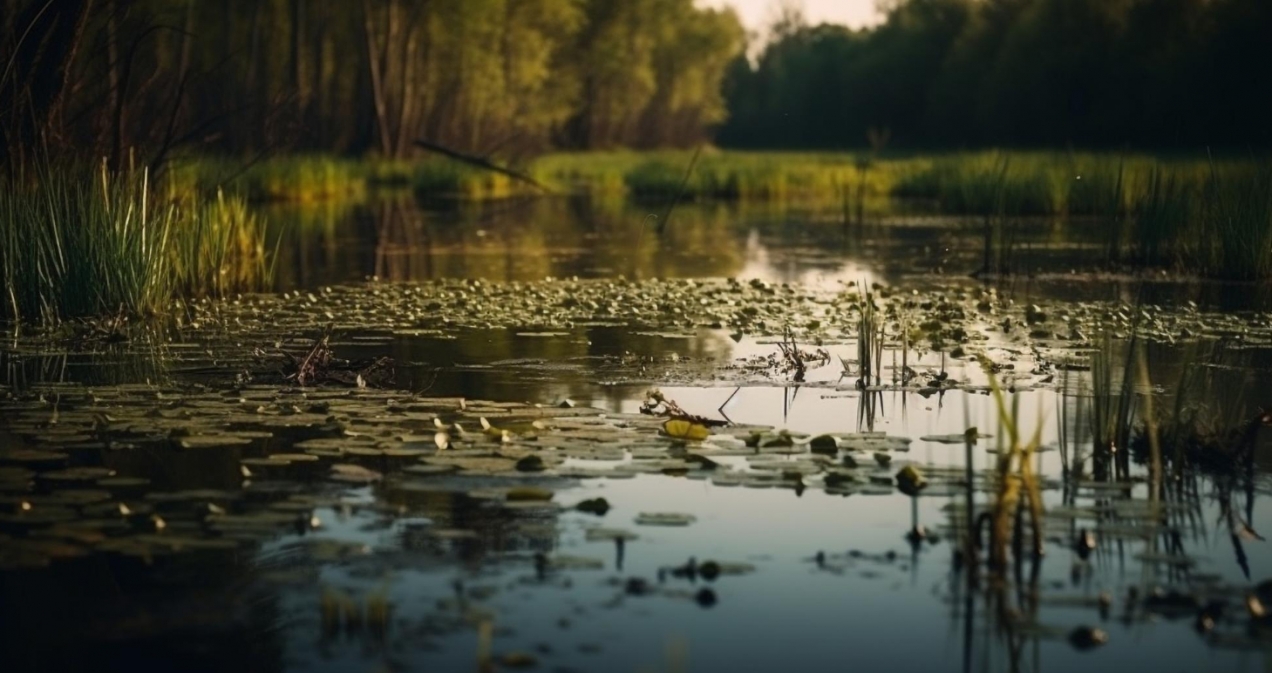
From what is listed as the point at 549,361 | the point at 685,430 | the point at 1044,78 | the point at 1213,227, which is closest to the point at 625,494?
the point at 685,430

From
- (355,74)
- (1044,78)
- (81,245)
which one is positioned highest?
(355,74)

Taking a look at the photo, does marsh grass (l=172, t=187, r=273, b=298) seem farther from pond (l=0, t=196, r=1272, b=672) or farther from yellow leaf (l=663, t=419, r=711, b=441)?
yellow leaf (l=663, t=419, r=711, b=441)

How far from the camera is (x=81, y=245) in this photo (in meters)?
9.98

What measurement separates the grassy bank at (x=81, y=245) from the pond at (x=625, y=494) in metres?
0.33

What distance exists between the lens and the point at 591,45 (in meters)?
60.9

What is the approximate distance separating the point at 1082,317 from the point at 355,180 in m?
23.7

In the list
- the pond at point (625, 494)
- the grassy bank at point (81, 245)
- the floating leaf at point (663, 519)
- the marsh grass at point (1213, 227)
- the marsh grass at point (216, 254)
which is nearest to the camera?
the pond at point (625, 494)

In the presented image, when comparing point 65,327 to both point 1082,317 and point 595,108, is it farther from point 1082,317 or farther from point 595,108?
point 595,108

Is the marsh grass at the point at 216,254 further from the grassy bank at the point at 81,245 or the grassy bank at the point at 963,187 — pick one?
the grassy bank at the point at 81,245

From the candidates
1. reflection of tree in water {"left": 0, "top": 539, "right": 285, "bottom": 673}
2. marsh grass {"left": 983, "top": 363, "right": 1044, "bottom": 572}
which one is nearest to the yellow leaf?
marsh grass {"left": 983, "top": 363, "right": 1044, "bottom": 572}

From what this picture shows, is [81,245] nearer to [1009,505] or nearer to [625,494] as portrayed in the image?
[625,494]

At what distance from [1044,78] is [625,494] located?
4069 cm

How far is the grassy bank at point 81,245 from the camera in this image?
976 centimetres

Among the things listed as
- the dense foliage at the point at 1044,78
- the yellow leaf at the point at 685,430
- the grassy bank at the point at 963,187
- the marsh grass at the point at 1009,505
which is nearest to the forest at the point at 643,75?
the dense foliage at the point at 1044,78
